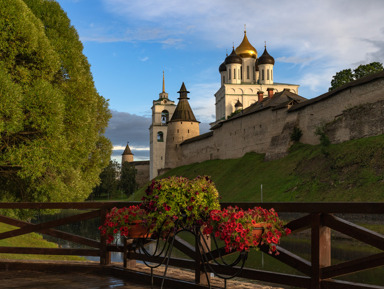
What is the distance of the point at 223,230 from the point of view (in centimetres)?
510

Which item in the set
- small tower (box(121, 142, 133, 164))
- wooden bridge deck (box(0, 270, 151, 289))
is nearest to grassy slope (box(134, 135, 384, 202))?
wooden bridge deck (box(0, 270, 151, 289))

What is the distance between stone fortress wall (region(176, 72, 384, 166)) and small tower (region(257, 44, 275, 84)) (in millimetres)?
26886

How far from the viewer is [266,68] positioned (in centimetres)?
9350

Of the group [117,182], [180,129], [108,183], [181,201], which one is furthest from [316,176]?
[117,182]

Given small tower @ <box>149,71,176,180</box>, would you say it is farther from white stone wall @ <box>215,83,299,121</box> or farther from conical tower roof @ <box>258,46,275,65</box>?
conical tower roof @ <box>258,46,275,65</box>

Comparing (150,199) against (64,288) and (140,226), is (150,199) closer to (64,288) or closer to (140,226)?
(140,226)

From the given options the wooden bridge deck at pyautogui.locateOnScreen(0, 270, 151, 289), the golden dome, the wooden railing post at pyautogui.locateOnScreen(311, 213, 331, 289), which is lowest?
the wooden bridge deck at pyautogui.locateOnScreen(0, 270, 151, 289)

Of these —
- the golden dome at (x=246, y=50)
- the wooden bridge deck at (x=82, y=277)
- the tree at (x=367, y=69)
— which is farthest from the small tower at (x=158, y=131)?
the wooden bridge deck at (x=82, y=277)

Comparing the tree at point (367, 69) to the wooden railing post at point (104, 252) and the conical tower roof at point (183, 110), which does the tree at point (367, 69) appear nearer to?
the conical tower roof at point (183, 110)

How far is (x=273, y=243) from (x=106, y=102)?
17.5m

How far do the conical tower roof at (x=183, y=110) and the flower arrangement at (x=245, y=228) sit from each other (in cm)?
7767

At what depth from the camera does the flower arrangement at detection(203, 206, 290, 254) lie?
16.4 ft

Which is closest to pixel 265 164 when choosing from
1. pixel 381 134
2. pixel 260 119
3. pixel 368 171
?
pixel 260 119

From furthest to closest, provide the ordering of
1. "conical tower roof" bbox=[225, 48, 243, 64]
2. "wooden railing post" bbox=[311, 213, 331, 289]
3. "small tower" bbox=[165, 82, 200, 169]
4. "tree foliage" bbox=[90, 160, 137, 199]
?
1. "tree foliage" bbox=[90, 160, 137, 199]
2. "conical tower roof" bbox=[225, 48, 243, 64]
3. "small tower" bbox=[165, 82, 200, 169]
4. "wooden railing post" bbox=[311, 213, 331, 289]
